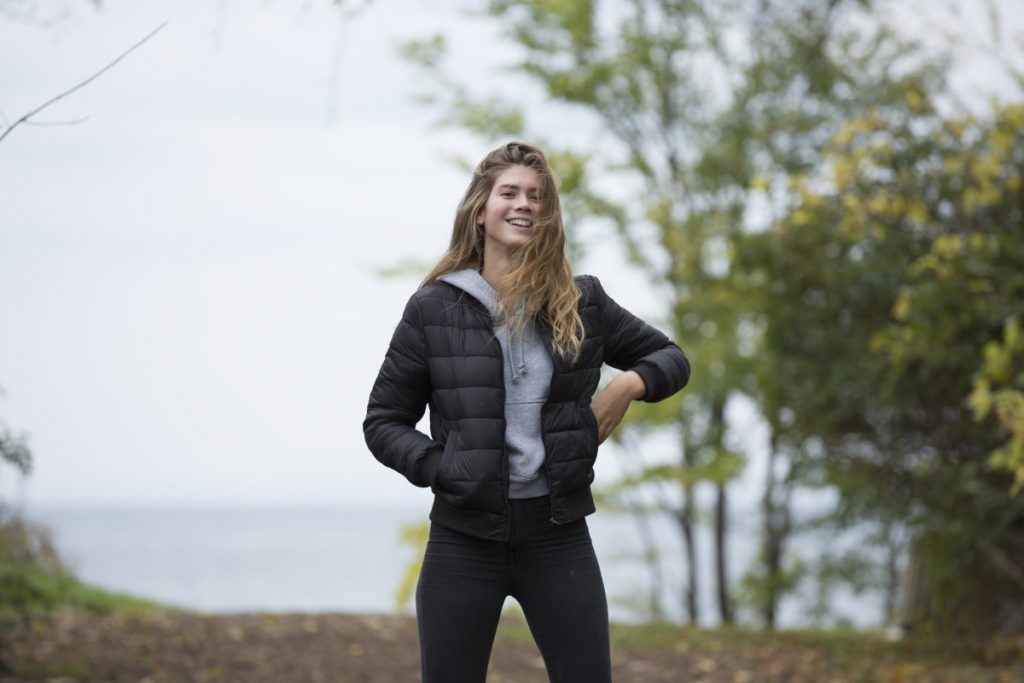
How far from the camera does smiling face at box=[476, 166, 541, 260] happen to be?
9.51 feet

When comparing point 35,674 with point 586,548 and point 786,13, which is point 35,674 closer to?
point 586,548

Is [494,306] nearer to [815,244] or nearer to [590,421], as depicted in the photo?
[590,421]

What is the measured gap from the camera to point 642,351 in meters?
3.07

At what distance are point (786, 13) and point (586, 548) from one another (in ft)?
37.3

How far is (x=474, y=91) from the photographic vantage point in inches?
513

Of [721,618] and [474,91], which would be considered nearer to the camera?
[474,91]

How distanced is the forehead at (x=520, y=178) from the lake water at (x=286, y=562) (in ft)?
25.8

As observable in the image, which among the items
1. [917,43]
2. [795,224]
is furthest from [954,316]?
[917,43]

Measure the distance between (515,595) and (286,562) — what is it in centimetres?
5140

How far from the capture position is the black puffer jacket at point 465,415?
269 centimetres

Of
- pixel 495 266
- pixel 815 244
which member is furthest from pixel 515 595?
pixel 815 244

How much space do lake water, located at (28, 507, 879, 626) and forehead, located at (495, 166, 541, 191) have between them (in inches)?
309

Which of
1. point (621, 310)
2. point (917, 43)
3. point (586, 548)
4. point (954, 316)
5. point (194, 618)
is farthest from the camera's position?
point (917, 43)

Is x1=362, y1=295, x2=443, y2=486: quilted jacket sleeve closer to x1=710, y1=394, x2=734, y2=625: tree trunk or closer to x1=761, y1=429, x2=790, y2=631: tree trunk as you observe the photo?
x1=710, y1=394, x2=734, y2=625: tree trunk
